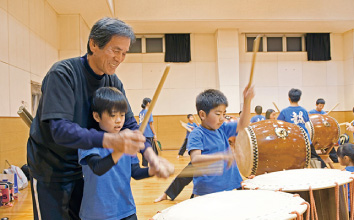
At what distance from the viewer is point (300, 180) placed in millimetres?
→ 1670

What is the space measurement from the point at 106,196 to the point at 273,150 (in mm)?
1984

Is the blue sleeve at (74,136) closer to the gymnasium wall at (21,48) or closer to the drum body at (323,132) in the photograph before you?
the gymnasium wall at (21,48)

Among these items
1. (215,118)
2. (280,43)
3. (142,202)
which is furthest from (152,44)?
(215,118)

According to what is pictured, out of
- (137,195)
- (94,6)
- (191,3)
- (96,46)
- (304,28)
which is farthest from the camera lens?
(304,28)

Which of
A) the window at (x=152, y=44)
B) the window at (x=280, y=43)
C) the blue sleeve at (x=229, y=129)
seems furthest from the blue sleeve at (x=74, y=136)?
the window at (x=280, y=43)

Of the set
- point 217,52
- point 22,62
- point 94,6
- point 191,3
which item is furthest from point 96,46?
point 217,52

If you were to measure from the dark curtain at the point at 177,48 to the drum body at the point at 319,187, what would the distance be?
7.40 m

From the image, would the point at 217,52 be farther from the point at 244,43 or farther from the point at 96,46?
the point at 96,46

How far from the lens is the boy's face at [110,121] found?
4.28 ft

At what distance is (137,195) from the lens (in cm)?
377

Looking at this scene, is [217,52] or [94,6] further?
[217,52]

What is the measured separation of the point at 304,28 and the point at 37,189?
891 cm

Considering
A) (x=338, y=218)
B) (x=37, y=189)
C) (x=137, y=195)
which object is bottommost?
(x=137, y=195)

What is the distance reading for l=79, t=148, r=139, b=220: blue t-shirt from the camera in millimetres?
1343
